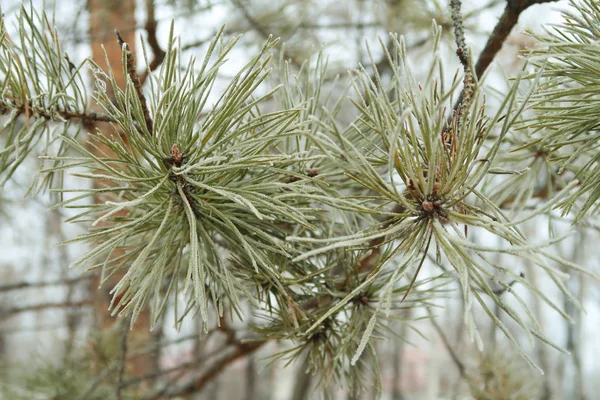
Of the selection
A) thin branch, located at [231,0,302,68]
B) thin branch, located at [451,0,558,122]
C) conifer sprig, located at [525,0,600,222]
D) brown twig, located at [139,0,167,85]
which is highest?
thin branch, located at [231,0,302,68]

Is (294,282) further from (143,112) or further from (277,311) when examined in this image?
(143,112)

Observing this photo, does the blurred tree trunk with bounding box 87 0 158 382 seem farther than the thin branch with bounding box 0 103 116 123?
Yes

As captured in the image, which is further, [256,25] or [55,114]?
[256,25]

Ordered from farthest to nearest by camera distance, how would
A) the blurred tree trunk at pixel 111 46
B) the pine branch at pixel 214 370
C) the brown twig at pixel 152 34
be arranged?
1. the blurred tree trunk at pixel 111 46
2. the pine branch at pixel 214 370
3. the brown twig at pixel 152 34

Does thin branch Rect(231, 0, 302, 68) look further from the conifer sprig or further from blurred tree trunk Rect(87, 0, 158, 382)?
the conifer sprig

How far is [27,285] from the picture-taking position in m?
1.15

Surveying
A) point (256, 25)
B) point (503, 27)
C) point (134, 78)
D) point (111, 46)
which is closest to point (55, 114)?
point (134, 78)

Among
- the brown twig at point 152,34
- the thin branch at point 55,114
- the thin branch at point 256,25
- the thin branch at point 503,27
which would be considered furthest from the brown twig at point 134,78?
the thin branch at point 256,25

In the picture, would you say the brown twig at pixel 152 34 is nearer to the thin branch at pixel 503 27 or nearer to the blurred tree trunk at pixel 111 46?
the blurred tree trunk at pixel 111 46

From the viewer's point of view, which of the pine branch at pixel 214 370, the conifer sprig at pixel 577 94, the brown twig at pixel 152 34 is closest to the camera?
the conifer sprig at pixel 577 94

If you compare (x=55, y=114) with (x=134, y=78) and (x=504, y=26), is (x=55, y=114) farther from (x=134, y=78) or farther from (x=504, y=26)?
(x=504, y=26)

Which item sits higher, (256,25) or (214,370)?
(256,25)

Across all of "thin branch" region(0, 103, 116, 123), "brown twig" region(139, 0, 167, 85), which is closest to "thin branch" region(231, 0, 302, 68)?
"brown twig" region(139, 0, 167, 85)

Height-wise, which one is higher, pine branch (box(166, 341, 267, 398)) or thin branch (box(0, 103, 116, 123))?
thin branch (box(0, 103, 116, 123))
